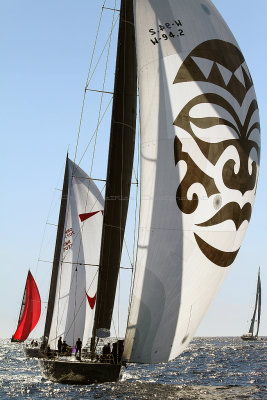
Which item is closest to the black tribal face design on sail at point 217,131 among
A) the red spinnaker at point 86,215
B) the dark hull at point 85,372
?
the dark hull at point 85,372

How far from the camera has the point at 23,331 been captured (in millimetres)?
51000

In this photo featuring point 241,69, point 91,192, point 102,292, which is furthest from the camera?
point 91,192

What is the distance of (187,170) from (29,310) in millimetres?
34689

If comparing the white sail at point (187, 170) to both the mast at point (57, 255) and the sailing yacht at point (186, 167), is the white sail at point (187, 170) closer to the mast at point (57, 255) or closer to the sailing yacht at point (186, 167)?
the sailing yacht at point (186, 167)

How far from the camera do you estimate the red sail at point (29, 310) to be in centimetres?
5003

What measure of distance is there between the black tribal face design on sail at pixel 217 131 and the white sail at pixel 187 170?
0.10 ft

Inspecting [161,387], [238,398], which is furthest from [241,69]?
[161,387]

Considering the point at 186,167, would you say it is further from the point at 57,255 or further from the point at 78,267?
the point at 57,255

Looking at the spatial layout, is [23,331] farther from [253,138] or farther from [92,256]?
[253,138]

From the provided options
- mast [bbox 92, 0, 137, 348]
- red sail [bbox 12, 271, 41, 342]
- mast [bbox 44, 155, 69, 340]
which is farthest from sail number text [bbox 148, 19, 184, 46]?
red sail [bbox 12, 271, 41, 342]

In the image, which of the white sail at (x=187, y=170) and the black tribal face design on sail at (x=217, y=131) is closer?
the white sail at (x=187, y=170)

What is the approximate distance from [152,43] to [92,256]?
18429mm

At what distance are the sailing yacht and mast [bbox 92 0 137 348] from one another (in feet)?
11.7

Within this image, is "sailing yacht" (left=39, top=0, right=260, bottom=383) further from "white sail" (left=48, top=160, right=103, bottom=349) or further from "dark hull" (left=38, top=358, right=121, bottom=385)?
"white sail" (left=48, top=160, right=103, bottom=349)
